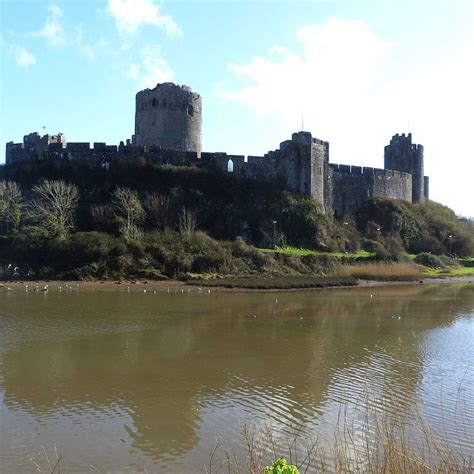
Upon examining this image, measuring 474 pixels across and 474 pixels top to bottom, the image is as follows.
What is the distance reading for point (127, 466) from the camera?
6.11 m

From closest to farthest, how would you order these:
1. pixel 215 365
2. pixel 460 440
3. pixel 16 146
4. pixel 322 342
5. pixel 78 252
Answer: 1. pixel 460 440
2. pixel 215 365
3. pixel 322 342
4. pixel 78 252
5. pixel 16 146

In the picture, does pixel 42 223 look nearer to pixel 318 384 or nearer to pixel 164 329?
pixel 164 329

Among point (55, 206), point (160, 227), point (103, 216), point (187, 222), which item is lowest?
point (160, 227)

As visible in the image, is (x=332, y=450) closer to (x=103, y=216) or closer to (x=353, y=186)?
(x=103, y=216)

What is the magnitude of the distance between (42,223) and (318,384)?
80.3 feet

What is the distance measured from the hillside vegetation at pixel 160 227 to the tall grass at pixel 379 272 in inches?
34.3

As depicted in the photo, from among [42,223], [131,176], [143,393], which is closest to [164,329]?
[143,393]

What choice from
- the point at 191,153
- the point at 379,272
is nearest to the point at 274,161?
the point at 191,153

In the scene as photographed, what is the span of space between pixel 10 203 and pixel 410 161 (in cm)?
3425

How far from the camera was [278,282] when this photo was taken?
2806 centimetres

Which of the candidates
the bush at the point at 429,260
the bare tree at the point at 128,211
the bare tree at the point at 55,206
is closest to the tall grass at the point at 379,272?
the bush at the point at 429,260

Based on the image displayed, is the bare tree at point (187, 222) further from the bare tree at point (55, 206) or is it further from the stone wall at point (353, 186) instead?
the stone wall at point (353, 186)

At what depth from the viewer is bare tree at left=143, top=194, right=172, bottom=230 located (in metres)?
32.9

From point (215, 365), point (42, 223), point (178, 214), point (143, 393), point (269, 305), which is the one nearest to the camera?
point (143, 393)
